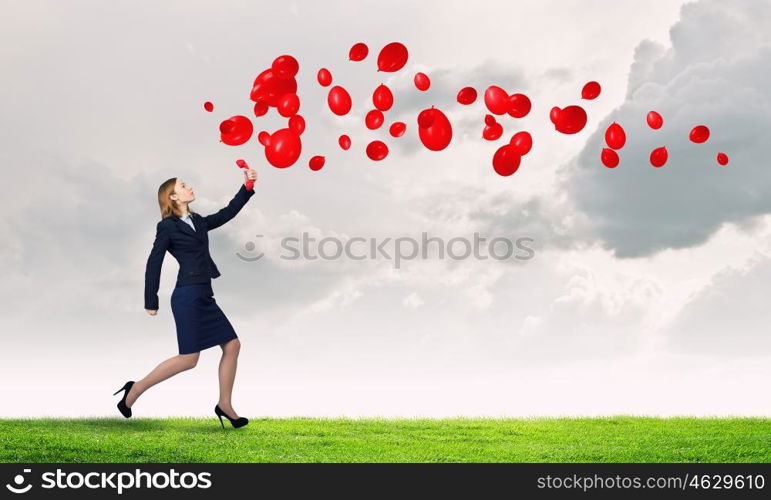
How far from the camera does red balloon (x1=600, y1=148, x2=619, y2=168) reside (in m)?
7.39

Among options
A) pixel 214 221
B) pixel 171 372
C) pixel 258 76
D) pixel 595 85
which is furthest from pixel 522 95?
pixel 171 372

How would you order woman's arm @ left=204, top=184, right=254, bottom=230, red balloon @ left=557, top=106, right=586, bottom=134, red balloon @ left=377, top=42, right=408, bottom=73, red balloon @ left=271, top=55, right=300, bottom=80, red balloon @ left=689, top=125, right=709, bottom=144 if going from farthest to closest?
red balloon @ left=689, top=125, right=709, bottom=144
red balloon @ left=557, top=106, right=586, bottom=134
red balloon @ left=377, top=42, right=408, bottom=73
woman's arm @ left=204, top=184, right=254, bottom=230
red balloon @ left=271, top=55, right=300, bottom=80

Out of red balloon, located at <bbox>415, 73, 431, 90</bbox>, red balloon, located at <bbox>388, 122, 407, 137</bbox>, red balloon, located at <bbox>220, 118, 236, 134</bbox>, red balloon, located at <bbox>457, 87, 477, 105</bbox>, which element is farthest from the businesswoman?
red balloon, located at <bbox>457, 87, 477, 105</bbox>

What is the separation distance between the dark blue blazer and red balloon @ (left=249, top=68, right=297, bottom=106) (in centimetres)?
110

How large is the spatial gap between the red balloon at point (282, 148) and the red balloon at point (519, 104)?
5.86ft

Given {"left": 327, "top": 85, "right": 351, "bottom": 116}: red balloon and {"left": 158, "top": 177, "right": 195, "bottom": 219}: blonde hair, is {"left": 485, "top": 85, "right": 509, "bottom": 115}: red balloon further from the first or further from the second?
{"left": 158, "top": 177, "right": 195, "bottom": 219}: blonde hair

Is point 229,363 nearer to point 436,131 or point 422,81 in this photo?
point 436,131

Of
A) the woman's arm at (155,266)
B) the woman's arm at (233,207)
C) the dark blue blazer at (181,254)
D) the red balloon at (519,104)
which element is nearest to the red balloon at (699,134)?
the red balloon at (519,104)

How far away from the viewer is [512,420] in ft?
26.4

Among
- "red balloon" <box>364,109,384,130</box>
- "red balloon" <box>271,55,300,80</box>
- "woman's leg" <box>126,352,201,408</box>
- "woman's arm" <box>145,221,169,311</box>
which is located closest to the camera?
"woman's arm" <box>145,221,169,311</box>

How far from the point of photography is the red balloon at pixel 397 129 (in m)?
7.38

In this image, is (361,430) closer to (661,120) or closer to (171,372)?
(171,372)

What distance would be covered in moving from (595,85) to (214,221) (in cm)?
332
